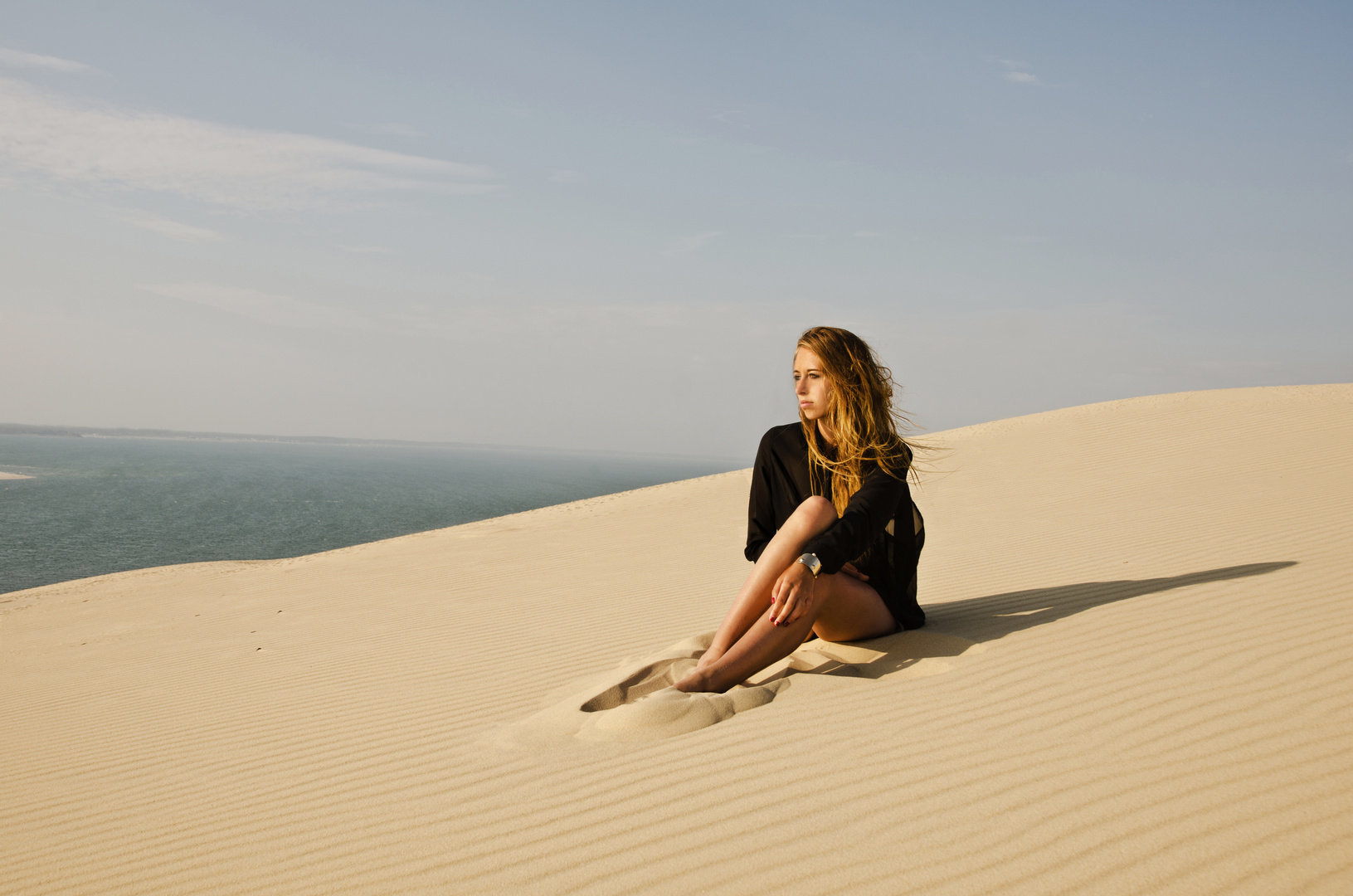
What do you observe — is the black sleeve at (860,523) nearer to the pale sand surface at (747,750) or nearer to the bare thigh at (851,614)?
the bare thigh at (851,614)

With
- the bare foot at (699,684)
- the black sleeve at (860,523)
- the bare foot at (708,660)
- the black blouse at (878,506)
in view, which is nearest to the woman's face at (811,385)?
the black blouse at (878,506)

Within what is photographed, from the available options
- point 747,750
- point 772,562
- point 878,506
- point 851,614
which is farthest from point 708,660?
point 878,506

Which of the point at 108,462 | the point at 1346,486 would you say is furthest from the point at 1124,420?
the point at 108,462

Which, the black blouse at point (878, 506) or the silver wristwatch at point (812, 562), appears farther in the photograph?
the black blouse at point (878, 506)

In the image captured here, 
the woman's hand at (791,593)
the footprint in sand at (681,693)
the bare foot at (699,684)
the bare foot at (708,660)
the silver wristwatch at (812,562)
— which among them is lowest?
the footprint in sand at (681,693)

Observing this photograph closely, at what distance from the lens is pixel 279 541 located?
81.9 ft

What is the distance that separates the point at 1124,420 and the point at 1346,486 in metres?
9.36

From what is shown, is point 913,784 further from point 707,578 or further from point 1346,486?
point 1346,486

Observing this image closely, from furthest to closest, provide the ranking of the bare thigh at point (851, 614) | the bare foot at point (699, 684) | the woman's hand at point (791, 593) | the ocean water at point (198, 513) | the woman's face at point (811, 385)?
the ocean water at point (198, 513) → the woman's face at point (811, 385) → the bare thigh at point (851, 614) → the bare foot at point (699, 684) → the woman's hand at point (791, 593)

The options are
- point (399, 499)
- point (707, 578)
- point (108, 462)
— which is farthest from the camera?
point (108, 462)

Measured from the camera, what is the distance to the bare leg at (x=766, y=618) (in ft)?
9.88

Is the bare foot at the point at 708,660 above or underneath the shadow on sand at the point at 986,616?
above

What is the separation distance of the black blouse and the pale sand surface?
0.91ft

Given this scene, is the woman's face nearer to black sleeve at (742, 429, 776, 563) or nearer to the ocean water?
black sleeve at (742, 429, 776, 563)
